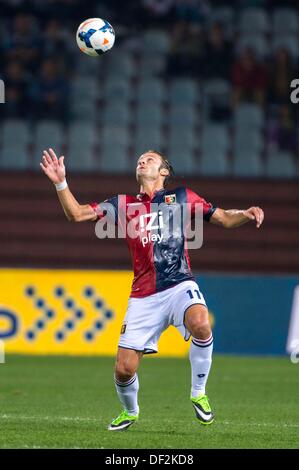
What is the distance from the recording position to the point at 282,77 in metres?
19.4

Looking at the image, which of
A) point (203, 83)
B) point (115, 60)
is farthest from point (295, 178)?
point (115, 60)

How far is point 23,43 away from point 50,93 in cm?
112

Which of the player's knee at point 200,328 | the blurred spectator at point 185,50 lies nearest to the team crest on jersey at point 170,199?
the player's knee at point 200,328

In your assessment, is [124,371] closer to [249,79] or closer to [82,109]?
[249,79]

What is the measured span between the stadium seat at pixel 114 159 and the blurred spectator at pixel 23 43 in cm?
203

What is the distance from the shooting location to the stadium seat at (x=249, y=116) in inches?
774

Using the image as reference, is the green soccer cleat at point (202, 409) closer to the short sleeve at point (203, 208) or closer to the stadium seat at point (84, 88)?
the short sleeve at point (203, 208)

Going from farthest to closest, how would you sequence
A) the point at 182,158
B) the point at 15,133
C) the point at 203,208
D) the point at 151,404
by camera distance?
the point at 15,133 → the point at 182,158 → the point at 151,404 → the point at 203,208

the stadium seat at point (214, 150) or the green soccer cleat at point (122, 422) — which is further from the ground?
the stadium seat at point (214, 150)

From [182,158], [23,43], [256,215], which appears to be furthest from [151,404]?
[23,43]

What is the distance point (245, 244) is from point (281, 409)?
897 centimetres

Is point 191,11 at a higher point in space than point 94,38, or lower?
higher

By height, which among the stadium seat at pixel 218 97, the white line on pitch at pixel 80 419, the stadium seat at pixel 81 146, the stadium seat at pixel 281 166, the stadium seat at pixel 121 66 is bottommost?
the white line on pitch at pixel 80 419

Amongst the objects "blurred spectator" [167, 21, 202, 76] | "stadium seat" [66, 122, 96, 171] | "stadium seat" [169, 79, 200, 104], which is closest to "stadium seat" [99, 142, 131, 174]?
"stadium seat" [66, 122, 96, 171]
